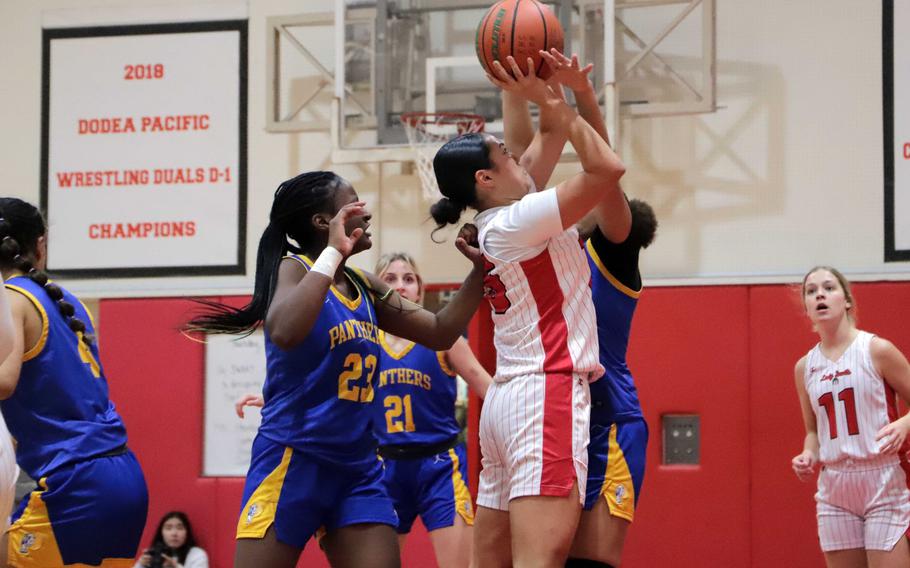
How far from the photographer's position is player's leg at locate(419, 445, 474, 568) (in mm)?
6227

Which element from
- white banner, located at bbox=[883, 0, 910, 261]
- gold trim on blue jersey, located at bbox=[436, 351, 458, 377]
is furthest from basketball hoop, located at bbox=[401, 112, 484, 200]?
white banner, located at bbox=[883, 0, 910, 261]

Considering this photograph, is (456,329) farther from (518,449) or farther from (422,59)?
(422,59)

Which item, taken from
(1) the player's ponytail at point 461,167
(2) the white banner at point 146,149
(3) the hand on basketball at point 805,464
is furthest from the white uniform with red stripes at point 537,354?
(2) the white banner at point 146,149

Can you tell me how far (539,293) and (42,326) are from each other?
177 centimetres

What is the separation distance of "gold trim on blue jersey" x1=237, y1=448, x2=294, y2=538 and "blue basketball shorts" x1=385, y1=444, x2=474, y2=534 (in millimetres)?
2522

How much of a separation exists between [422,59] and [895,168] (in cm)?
342

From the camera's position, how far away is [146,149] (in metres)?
9.20

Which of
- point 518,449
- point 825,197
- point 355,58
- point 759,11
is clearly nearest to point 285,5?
point 355,58

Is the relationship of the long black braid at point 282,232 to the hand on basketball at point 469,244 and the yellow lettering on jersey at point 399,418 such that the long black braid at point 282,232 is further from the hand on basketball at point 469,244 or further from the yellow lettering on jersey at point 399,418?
the yellow lettering on jersey at point 399,418

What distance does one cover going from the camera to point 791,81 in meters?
8.19

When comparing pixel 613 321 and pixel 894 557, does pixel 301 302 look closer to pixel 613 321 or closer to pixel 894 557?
pixel 613 321

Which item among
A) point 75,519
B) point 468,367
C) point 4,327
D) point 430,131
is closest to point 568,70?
point 4,327

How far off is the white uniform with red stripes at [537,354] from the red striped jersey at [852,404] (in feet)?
9.47

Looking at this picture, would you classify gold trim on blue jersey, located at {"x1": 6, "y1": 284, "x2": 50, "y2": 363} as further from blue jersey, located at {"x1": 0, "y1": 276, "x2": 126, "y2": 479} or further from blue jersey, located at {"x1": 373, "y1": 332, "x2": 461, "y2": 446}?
blue jersey, located at {"x1": 373, "y1": 332, "x2": 461, "y2": 446}
